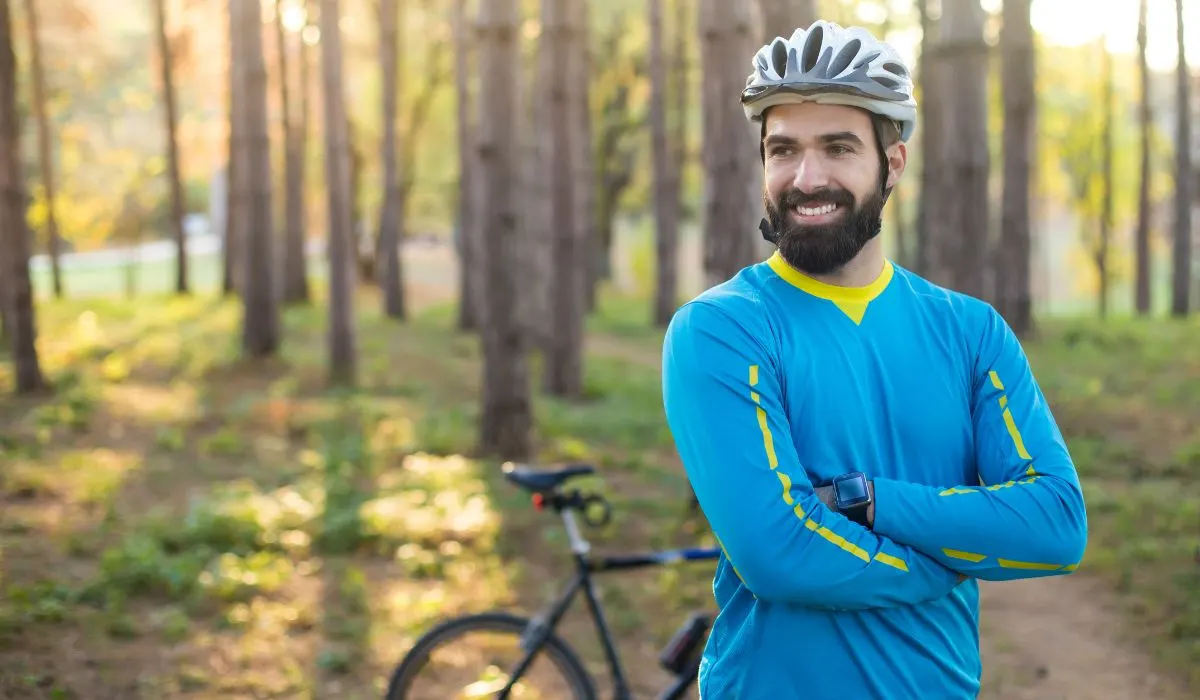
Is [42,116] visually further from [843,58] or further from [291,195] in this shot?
[843,58]

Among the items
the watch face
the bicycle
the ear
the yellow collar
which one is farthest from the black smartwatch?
the bicycle

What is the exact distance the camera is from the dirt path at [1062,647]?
277 inches

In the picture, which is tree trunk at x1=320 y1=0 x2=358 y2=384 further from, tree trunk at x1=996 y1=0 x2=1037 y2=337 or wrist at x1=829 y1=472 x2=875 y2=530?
wrist at x1=829 y1=472 x2=875 y2=530

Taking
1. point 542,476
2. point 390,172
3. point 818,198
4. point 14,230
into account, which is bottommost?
point 542,476

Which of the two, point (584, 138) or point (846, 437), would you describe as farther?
point (584, 138)

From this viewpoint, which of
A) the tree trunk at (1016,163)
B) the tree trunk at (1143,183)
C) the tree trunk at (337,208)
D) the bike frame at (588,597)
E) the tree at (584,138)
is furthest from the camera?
the tree trunk at (1143,183)

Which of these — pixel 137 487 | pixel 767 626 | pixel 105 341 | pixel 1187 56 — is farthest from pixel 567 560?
pixel 1187 56

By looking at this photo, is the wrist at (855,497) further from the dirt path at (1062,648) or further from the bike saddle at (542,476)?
the dirt path at (1062,648)

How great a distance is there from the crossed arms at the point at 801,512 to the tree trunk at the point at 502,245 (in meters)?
9.22

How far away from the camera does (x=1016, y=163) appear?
21.1m

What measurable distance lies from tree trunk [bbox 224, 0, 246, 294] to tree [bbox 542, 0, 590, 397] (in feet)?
16.7

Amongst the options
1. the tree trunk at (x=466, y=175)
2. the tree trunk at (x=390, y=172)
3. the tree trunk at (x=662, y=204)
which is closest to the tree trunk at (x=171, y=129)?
the tree trunk at (x=390, y=172)

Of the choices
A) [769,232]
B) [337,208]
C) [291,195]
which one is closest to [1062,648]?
[769,232]

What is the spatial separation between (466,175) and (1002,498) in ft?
77.5
